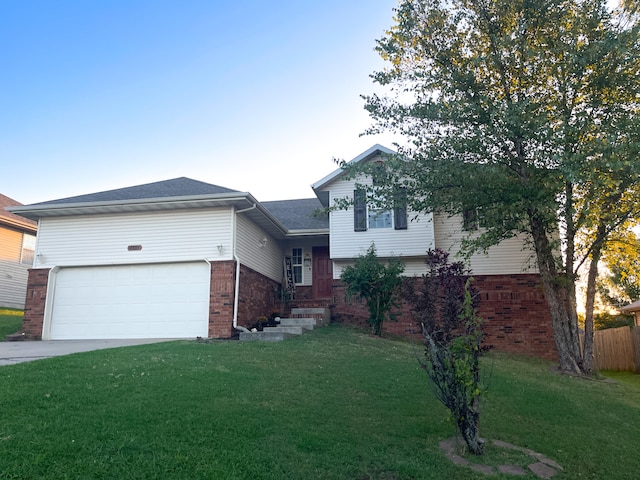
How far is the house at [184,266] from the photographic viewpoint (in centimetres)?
1253

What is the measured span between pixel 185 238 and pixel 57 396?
24.9 feet

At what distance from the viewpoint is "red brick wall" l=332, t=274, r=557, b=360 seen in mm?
14562

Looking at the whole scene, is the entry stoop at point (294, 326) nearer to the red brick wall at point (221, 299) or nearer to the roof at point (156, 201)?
the red brick wall at point (221, 299)

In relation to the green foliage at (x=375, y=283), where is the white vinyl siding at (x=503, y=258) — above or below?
above

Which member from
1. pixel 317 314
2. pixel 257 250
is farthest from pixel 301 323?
pixel 257 250

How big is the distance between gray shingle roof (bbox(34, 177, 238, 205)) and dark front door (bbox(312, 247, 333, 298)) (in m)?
5.37

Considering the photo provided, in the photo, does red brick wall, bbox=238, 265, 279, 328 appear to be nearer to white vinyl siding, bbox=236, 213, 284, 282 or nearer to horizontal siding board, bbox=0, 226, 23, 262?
white vinyl siding, bbox=236, 213, 284, 282

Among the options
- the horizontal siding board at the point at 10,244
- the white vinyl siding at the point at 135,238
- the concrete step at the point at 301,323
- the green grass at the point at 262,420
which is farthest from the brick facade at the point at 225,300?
the horizontal siding board at the point at 10,244

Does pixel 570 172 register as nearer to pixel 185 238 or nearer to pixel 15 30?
pixel 185 238

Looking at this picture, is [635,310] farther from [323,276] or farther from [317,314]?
[317,314]

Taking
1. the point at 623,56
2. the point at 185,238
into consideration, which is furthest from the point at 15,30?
the point at 623,56

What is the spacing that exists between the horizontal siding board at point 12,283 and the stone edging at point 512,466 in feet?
60.7

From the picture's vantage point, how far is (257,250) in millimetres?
14773

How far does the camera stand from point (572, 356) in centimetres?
1167
